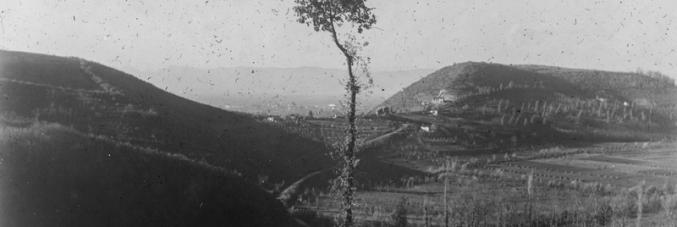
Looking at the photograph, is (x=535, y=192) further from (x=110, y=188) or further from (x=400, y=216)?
(x=110, y=188)

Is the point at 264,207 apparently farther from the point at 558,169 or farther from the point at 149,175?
the point at 558,169

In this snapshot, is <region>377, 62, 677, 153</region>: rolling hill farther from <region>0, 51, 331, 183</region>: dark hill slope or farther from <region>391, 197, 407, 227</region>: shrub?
<region>391, 197, 407, 227</region>: shrub

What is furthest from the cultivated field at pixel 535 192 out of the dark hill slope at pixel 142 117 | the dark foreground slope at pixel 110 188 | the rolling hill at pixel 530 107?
the rolling hill at pixel 530 107

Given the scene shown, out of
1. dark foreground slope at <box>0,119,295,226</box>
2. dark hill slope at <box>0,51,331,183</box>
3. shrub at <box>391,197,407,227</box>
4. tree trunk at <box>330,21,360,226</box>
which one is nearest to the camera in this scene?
tree trunk at <box>330,21,360,226</box>

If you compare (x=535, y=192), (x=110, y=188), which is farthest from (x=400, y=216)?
(x=535, y=192)

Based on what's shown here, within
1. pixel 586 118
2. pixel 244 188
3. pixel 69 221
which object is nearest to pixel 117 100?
pixel 244 188

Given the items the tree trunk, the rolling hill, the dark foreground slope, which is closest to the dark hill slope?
the dark foreground slope
